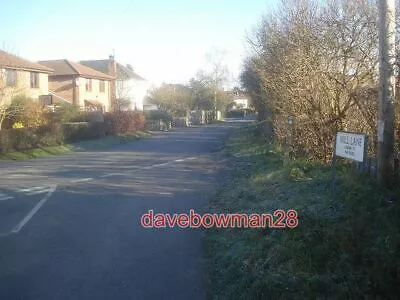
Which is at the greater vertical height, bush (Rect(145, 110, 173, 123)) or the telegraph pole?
the telegraph pole

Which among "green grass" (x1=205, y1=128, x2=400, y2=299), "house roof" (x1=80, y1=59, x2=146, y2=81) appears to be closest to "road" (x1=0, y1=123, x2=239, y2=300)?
"green grass" (x1=205, y1=128, x2=400, y2=299)

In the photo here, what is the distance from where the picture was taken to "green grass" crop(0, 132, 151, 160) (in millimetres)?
23873

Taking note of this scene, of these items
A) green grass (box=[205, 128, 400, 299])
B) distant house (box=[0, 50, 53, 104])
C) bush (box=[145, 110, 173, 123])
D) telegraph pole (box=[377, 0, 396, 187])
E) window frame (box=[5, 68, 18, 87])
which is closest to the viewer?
green grass (box=[205, 128, 400, 299])

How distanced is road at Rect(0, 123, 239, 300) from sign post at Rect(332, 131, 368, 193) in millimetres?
2840

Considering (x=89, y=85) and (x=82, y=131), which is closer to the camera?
(x=82, y=131)

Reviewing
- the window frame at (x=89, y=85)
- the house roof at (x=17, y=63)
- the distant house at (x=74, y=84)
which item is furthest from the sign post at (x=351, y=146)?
the window frame at (x=89, y=85)

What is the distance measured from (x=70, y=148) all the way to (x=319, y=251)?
25876 mm

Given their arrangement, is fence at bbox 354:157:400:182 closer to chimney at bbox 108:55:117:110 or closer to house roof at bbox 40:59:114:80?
chimney at bbox 108:55:117:110

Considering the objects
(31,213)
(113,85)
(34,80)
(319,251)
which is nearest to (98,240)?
(31,213)

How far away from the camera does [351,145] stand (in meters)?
7.68

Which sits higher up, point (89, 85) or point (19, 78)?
point (89, 85)

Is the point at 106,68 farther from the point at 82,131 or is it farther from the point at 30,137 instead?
the point at 30,137

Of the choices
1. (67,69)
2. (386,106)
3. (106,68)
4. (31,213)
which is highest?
(106,68)

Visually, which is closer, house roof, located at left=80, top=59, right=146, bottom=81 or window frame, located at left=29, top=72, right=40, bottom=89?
window frame, located at left=29, top=72, right=40, bottom=89
